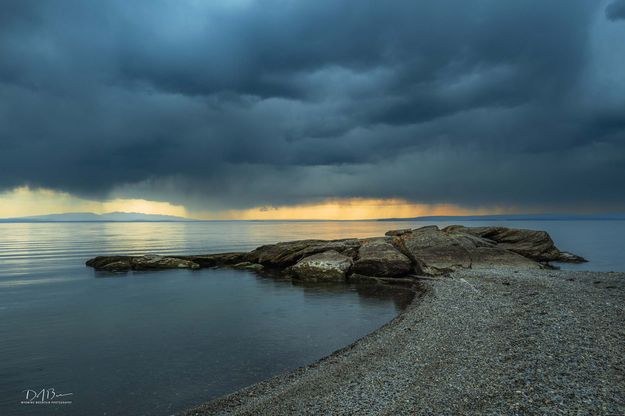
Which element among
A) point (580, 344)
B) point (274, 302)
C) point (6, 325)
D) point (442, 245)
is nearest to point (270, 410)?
point (580, 344)

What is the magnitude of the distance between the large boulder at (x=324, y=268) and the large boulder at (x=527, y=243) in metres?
16.8

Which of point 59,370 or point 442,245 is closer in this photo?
point 59,370

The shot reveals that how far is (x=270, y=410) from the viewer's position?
9688 mm

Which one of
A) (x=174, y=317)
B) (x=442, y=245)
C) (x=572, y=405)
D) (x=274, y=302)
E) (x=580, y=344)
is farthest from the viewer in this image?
(x=442, y=245)

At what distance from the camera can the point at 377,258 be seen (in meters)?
34.7

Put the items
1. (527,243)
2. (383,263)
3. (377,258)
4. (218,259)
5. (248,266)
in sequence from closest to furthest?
(383,263) → (377,258) → (248,266) → (218,259) → (527,243)

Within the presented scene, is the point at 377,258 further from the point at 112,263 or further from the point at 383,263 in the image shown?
the point at 112,263

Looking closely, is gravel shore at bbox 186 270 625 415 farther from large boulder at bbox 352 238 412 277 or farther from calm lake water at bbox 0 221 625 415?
large boulder at bbox 352 238 412 277

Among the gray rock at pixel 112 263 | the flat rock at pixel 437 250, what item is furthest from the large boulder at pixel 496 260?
the gray rock at pixel 112 263

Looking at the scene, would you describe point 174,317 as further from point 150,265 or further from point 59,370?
point 150,265

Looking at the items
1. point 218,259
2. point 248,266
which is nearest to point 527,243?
point 248,266

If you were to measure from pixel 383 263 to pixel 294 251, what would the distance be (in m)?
12.5

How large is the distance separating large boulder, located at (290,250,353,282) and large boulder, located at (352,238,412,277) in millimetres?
1253

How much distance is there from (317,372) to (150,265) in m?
36.2
